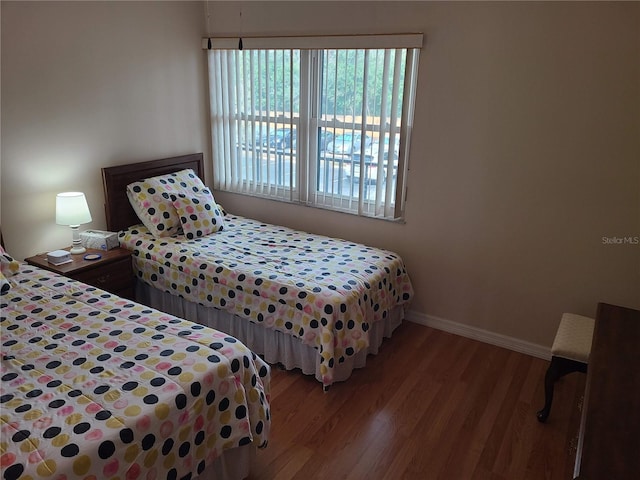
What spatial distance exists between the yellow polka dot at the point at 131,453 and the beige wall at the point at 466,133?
207cm

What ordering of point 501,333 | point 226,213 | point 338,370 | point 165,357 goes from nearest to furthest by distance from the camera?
point 165,357
point 338,370
point 501,333
point 226,213

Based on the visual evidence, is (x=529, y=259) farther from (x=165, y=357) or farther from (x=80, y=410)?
(x=80, y=410)

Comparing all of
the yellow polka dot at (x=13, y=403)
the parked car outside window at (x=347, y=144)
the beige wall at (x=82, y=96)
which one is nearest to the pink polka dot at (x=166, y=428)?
the yellow polka dot at (x=13, y=403)

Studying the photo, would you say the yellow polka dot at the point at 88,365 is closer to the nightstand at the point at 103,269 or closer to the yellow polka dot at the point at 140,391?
the yellow polka dot at the point at 140,391

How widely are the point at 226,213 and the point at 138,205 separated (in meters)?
0.87

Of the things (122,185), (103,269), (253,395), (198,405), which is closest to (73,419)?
(198,405)

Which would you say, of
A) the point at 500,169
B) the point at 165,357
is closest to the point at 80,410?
the point at 165,357

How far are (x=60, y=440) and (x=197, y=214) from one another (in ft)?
7.02

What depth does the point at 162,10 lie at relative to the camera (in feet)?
11.2

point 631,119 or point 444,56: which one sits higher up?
point 444,56

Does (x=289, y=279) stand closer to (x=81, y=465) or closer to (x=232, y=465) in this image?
(x=232, y=465)

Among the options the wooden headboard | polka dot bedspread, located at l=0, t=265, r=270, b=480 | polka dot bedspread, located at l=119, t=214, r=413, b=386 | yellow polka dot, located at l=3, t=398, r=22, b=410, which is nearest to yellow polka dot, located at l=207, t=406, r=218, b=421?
polka dot bedspread, located at l=0, t=265, r=270, b=480

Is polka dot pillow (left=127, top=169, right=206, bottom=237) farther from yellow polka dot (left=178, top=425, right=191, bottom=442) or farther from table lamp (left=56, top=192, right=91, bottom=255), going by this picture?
yellow polka dot (left=178, top=425, right=191, bottom=442)

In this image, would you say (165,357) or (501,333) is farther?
(501,333)
